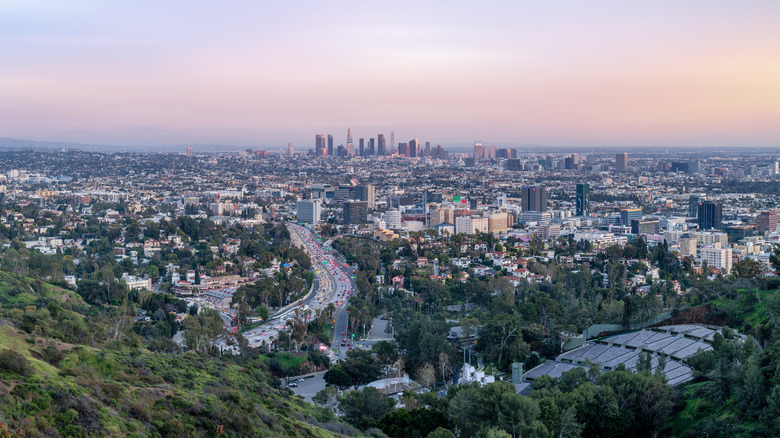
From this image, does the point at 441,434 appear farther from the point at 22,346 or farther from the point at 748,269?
the point at 748,269

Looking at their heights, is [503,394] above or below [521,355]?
above

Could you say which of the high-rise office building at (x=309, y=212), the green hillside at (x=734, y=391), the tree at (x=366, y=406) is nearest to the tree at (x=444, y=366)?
the tree at (x=366, y=406)

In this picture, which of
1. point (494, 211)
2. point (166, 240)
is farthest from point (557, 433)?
point (494, 211)

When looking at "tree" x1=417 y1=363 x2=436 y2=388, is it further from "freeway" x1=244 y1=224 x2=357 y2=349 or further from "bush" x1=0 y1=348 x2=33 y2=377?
"bush" x1=0 y1=348 x2=33 y2=377

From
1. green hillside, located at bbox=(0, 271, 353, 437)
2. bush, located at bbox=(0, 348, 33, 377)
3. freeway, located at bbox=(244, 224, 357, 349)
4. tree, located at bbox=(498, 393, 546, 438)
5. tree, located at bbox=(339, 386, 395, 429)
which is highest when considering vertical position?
bush, located at bbox=(0, 348, 33, 377)

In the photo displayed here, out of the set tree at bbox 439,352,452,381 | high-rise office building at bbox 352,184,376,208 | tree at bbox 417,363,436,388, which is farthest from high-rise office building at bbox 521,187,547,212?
tree at bbox 417,363,436,388

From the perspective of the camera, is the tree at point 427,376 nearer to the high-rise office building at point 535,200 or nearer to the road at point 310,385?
the road at point 310,385

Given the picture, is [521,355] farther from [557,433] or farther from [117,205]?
[117,205]
